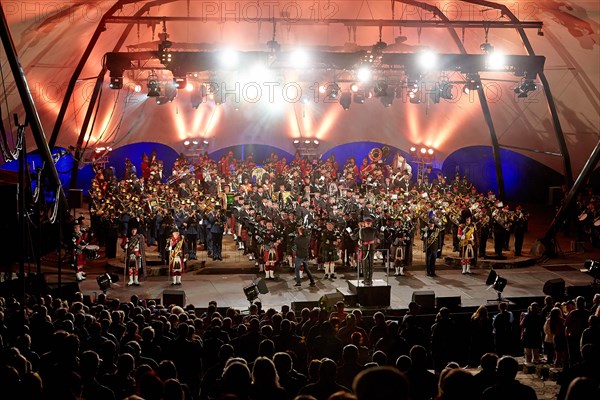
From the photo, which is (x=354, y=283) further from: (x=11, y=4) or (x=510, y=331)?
(x=11, y=4)

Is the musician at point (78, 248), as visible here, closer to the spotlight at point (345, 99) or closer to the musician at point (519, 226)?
the spotlight at point (345, 99)

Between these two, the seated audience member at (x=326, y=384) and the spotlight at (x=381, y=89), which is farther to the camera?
the spotlight at (x=381, y=89)

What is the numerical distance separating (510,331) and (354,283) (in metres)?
5.33

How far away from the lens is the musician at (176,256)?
63.7 feet

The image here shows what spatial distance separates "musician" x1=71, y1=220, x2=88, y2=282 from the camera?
1966 cm

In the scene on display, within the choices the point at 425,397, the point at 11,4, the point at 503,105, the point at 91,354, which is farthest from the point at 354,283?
the point at 503,105

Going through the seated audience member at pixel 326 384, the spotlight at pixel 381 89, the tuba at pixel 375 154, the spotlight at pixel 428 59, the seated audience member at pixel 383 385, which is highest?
the spotlight at pixel 428 59

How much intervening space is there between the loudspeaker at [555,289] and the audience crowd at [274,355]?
5.38 feet

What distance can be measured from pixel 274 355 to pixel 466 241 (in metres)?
15.0

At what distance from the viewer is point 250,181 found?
29656mm

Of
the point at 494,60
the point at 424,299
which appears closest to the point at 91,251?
the point at 424,299

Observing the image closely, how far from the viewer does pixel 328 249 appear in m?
20.5

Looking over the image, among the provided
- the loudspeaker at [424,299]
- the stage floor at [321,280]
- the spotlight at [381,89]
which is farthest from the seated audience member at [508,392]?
the spotlight at [381,89]

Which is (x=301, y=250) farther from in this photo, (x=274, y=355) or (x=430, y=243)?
(x=274, y=355)
